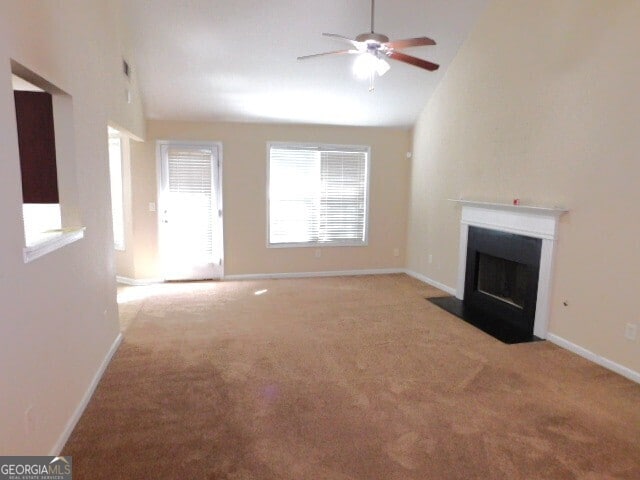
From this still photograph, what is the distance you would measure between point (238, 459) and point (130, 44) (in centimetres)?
438

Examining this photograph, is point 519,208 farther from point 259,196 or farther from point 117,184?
point 117,184

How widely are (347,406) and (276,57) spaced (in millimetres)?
3999

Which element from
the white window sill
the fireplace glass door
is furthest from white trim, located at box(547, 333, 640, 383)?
the white window sill

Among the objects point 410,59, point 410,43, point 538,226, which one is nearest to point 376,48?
point 410,43

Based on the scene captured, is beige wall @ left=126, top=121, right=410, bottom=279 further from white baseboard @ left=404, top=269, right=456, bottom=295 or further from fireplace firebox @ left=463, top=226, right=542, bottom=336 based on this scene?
fireplace firebox @ left=463, top=226, right=542, bottom=336

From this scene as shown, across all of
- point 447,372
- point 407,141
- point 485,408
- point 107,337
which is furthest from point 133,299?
point 407,141

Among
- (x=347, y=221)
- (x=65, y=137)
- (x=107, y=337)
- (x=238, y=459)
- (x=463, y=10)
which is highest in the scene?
(x=463, y=10)

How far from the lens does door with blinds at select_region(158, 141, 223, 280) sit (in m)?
6.04

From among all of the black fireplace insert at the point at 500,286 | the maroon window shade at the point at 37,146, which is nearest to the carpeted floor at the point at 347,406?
the black fireplace insert at the point at 500,286

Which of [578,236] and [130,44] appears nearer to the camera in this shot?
[578,236]

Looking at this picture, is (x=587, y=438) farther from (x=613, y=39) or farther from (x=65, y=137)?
(x=65, y=137)

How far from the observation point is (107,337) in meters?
3.42

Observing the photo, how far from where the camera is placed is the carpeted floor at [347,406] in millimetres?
2244

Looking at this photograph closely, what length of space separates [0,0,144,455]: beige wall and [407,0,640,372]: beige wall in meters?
3.98
